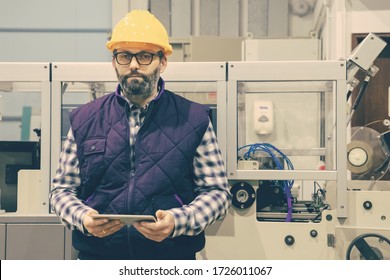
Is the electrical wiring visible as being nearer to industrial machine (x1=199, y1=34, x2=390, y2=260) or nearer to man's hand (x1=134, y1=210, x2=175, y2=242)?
industrial machine (x1=199, y1=34, x2=390, y2=260)

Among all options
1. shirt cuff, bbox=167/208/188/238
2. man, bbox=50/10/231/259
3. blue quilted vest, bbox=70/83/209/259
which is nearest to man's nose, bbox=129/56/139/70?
man, bbox=50/10/231/259

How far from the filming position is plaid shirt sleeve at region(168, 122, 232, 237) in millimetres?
1490

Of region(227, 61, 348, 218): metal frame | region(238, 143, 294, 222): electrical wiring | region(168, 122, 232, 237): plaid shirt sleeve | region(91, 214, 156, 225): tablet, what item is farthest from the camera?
region(238, 143, 294, 222): electrical wiring

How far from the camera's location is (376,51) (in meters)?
2.02

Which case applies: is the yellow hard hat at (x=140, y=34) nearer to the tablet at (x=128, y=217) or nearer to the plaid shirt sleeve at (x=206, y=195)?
the plaid shirt sleeve at (x=206, y=195)

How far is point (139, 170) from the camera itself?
1537mm

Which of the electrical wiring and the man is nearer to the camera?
the man

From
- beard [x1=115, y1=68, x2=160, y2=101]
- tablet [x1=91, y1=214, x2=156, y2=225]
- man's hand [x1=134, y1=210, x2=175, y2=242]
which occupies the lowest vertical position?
man's hand [x1=134, y1=210, x2=175, y2=242]

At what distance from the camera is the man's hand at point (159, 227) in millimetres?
1412

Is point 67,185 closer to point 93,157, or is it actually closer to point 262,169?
point 93,157

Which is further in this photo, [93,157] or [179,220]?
[93,157]

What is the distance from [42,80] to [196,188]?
0.75 metres

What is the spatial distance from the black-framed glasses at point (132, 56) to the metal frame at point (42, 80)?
549mm

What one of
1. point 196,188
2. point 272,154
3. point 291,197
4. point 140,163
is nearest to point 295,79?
point 272,154
